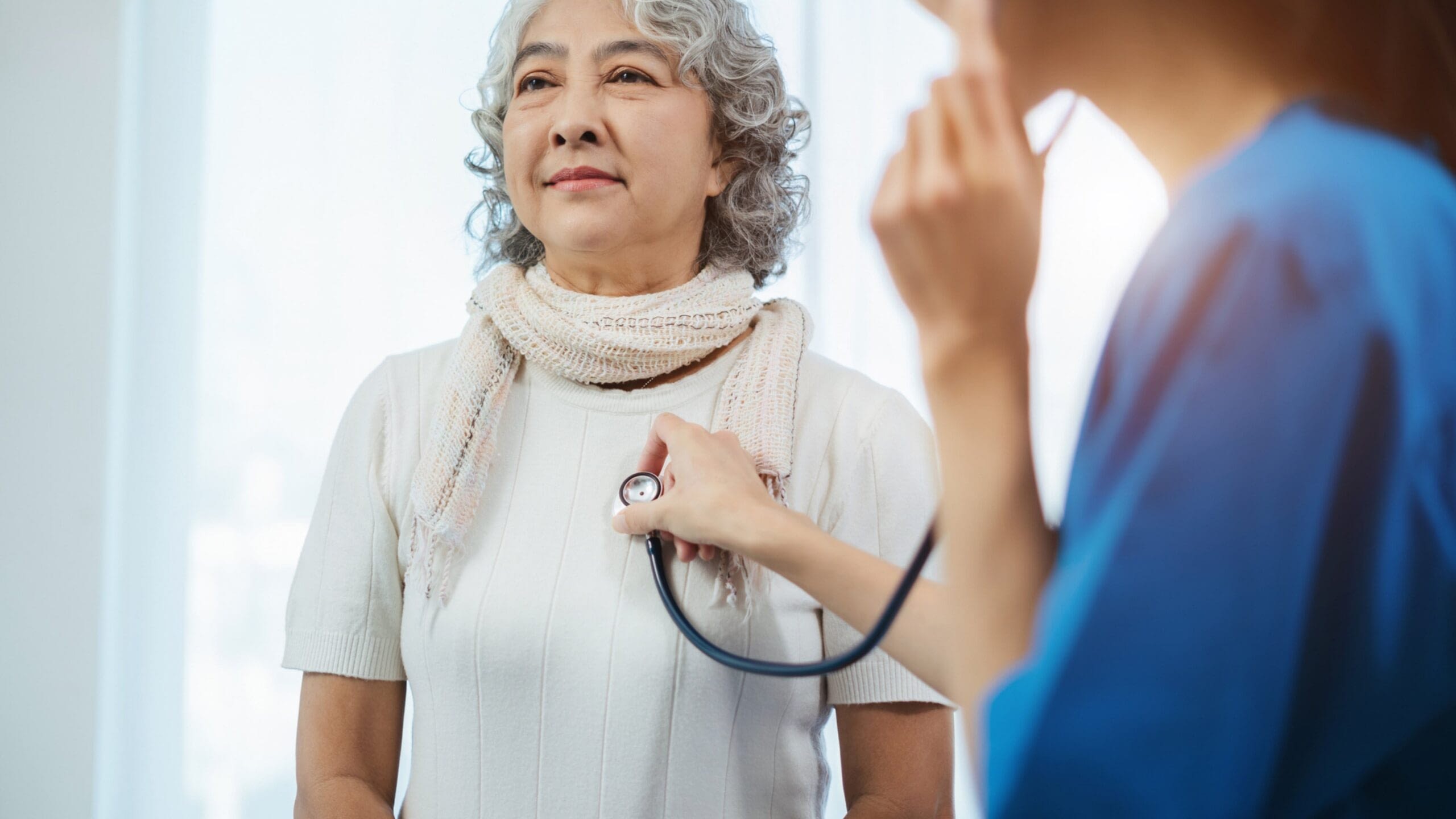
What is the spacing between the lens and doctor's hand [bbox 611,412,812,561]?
1.90ft

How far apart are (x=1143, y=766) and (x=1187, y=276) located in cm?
13

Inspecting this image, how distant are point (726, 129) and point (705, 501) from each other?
0.39 meters

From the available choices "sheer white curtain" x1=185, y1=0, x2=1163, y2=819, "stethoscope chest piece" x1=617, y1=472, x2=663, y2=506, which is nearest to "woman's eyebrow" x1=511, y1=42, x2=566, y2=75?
"stethoscope chest piece" x1=617, y1=472, x2=663, y2=506

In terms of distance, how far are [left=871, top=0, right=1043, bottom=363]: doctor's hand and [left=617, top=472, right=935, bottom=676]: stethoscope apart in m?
0.07

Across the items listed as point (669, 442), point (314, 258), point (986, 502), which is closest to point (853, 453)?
point (669, 442)

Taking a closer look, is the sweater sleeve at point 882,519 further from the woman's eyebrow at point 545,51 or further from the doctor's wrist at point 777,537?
the woman's eyebrow at point 545,51

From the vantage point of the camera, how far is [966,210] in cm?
29

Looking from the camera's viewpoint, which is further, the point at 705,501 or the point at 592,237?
the point at 592,237

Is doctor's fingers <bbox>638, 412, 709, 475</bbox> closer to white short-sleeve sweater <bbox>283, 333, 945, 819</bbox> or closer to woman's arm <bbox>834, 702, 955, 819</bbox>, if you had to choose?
white short-sleeve sweater <bbox>283, 333, 945, 819</bbox>

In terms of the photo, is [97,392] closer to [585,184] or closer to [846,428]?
[585,184]

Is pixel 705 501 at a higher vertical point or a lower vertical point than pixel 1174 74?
lower

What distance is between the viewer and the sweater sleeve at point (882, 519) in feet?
2.50

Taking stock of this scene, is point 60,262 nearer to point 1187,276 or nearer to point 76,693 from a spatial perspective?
point 76,693

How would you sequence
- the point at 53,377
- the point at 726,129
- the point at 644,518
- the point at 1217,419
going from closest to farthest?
the point at 1217,419
the point at 644,518
the point at 726,129
the point at 53,377
